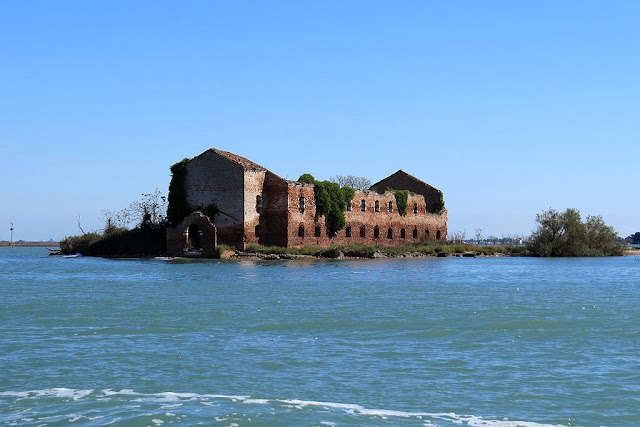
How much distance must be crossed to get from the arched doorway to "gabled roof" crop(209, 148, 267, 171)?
4.73 metres

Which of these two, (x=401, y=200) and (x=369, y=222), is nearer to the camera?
(x=369, y=222)

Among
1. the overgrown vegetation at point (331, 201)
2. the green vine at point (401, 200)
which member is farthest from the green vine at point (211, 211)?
the green vine at point (401, 200)

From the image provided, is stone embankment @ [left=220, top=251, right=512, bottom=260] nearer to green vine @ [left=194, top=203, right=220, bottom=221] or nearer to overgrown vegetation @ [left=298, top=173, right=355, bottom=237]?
green vine @ [left=194, top=203, right=220, bottom=221]

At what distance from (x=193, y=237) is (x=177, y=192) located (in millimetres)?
3065

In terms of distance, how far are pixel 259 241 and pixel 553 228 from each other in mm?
26489

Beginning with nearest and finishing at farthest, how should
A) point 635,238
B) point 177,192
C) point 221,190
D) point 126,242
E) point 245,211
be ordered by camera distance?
point 245,211
point 221,190
point 177,192
point 126,242
point 635,238

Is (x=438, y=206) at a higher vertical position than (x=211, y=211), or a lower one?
higher

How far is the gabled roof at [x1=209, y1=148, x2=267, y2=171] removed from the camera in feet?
152

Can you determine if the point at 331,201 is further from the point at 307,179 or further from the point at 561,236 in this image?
the point at 561,236

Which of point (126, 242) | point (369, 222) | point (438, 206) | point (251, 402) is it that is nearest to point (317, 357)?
point (251, 402)

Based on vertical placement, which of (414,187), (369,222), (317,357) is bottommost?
(317,357)

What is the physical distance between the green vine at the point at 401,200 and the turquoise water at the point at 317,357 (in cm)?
3353

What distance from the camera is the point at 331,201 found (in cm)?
5125

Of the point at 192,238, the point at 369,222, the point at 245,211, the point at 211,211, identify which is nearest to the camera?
the point at 245,211
